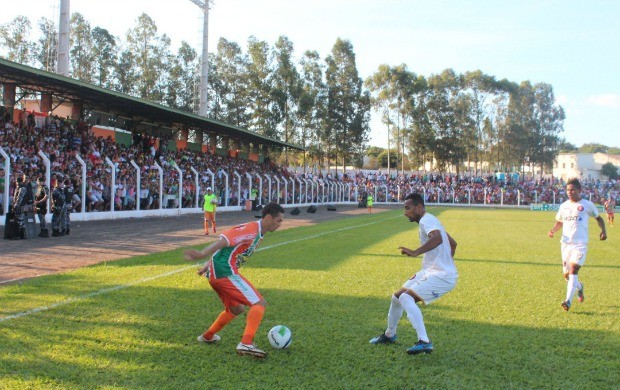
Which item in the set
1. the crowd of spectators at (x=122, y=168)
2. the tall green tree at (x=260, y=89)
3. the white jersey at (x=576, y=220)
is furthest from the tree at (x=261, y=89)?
the white jersey at (x=576, y=220)

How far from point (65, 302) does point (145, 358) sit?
2809 mm

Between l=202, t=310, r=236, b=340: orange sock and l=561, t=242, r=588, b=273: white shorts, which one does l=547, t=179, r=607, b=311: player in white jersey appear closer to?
l=561, t=242, r=588, b=273: white shorts

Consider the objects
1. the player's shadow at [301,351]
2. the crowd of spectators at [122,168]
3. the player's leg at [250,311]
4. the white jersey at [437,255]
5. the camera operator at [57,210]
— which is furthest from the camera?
A: the crowd of spectators at [122,168]

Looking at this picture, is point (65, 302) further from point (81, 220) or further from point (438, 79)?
point (438, 79)

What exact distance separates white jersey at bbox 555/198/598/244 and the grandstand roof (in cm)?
1789

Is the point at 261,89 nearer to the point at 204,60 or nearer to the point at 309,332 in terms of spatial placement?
the point at 204,60

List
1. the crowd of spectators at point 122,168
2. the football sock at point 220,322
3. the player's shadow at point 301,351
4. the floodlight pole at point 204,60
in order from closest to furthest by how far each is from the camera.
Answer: the player's shadow at point 301,351 < the football sock at point 220,322 < the crowd of spectators at point 122,168 < the floodlight pole at point 204,60

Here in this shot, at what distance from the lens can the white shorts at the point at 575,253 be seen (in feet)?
25.0

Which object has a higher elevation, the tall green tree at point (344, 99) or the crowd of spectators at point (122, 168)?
the tall green tree at point (344, 99)

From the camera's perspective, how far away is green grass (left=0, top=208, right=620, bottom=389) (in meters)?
4.62

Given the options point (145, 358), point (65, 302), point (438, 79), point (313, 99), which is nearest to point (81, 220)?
point (65, 302)

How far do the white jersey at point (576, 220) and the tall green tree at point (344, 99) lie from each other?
176ft

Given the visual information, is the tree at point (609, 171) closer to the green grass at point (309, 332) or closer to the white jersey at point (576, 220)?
the green grass at point (309, 332)

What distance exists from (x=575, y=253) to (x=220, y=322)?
17.6 ft
